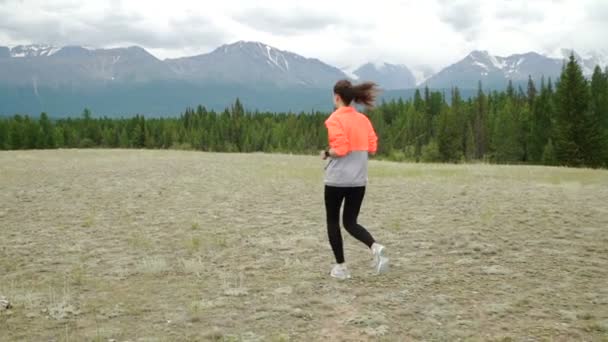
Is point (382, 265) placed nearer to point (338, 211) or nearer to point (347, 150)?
point (338, 211)

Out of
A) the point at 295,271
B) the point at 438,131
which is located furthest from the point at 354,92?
the point at 438,131

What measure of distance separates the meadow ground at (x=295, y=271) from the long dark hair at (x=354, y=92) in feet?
9.15

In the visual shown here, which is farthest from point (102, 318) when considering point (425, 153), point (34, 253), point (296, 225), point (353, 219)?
point (425, 153)

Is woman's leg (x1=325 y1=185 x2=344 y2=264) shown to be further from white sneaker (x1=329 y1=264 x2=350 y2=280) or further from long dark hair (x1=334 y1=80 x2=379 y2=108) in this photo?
long dark hair (x1=334 y1=80 x2=379 y2=108)

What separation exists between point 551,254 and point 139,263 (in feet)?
24.4

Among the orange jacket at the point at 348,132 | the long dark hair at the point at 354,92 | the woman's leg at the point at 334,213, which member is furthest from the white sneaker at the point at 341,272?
the long dark hair at the point at 354,92

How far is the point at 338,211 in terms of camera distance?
7.88 metres

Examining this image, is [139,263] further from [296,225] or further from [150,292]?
[296,225]

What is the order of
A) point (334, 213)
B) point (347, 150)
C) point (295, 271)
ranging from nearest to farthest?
point (347, 150)
point (334, 213)
point (295, 271)

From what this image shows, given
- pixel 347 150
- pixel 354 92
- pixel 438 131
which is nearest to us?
pixel 347 150

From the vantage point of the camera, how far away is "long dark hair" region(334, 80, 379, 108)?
25.2 feet

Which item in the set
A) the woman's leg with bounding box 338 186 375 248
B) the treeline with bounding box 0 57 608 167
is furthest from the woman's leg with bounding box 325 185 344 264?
the treeline with bounding box 0 57 608 167

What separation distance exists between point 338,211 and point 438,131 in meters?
88.6

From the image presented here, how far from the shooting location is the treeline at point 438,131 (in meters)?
56.3
